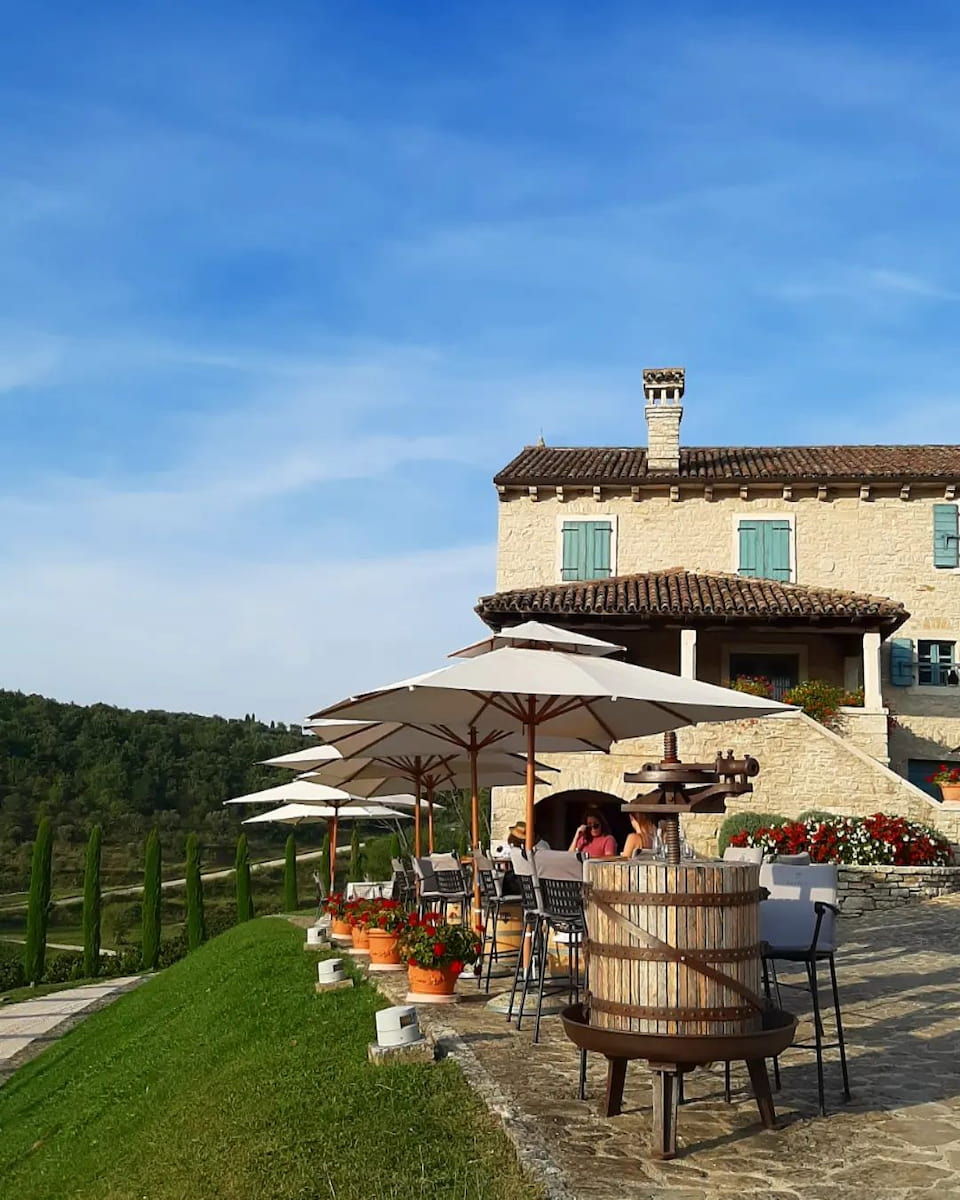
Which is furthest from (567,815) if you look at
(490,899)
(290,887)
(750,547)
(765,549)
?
(490,899)

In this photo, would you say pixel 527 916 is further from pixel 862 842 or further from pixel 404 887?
pixel 862 842

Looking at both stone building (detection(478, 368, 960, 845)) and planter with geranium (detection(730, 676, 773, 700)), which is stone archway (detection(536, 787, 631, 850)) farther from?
planter with geranium (detection(730, 676, 773, 700))

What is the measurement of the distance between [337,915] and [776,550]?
50.1 feet

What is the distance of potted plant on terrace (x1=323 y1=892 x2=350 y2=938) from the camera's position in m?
13.4

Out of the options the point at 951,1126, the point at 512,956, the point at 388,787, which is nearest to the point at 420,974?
the point at 512,956

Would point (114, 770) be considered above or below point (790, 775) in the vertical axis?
below

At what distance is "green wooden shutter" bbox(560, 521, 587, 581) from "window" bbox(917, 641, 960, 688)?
728 centimetres

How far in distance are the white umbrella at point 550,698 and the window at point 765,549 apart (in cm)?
1588

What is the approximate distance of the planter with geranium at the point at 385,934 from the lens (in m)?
10.5

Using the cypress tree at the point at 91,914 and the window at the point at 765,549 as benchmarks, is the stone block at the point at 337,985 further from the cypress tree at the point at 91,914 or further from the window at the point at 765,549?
the cypress tree at the point at 91,914

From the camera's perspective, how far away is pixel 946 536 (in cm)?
2570

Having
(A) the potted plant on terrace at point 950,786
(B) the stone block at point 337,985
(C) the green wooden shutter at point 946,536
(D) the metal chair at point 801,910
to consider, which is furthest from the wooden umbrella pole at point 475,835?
(C) the green wooden shutter at point 946,536

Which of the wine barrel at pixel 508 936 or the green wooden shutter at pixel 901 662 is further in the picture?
the green wooden shutter at pixel 901 662

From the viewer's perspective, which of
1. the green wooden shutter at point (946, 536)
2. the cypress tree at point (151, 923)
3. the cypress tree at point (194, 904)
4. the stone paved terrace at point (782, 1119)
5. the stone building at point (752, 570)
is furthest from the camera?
the cypress tree at point (194, 904)
